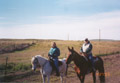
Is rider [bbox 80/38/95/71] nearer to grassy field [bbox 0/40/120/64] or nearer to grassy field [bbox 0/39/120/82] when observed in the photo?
grassy field [bbox 0/39/120/82]

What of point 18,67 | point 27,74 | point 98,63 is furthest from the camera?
point 18,67

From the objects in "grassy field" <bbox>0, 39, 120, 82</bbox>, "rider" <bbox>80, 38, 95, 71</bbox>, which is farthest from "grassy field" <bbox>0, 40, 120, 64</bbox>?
"rider" <bbox>80, 38, 95, 71</bbox>

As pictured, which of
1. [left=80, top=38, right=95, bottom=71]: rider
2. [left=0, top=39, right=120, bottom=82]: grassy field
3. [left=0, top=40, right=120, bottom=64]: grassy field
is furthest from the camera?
[left=0, top=40, right=120, bottom=64]: grassy field

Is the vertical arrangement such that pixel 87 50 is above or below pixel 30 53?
above

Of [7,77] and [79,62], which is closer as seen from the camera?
[79,62]

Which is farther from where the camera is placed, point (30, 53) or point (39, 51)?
point (39, 51)

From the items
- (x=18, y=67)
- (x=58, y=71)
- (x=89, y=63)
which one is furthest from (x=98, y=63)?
(x=18, y=67)

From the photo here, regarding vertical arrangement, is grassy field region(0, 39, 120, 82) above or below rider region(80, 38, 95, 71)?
below

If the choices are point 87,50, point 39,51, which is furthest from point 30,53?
point 87,50

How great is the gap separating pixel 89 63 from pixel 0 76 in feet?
25.5

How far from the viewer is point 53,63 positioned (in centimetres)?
976

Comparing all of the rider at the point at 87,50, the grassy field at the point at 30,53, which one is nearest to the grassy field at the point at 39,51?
the grassy field at the point at 30,53

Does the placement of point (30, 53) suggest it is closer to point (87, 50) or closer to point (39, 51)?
point (39, 51)

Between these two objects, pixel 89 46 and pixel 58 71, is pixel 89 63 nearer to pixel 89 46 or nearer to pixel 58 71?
pixel 89 46
